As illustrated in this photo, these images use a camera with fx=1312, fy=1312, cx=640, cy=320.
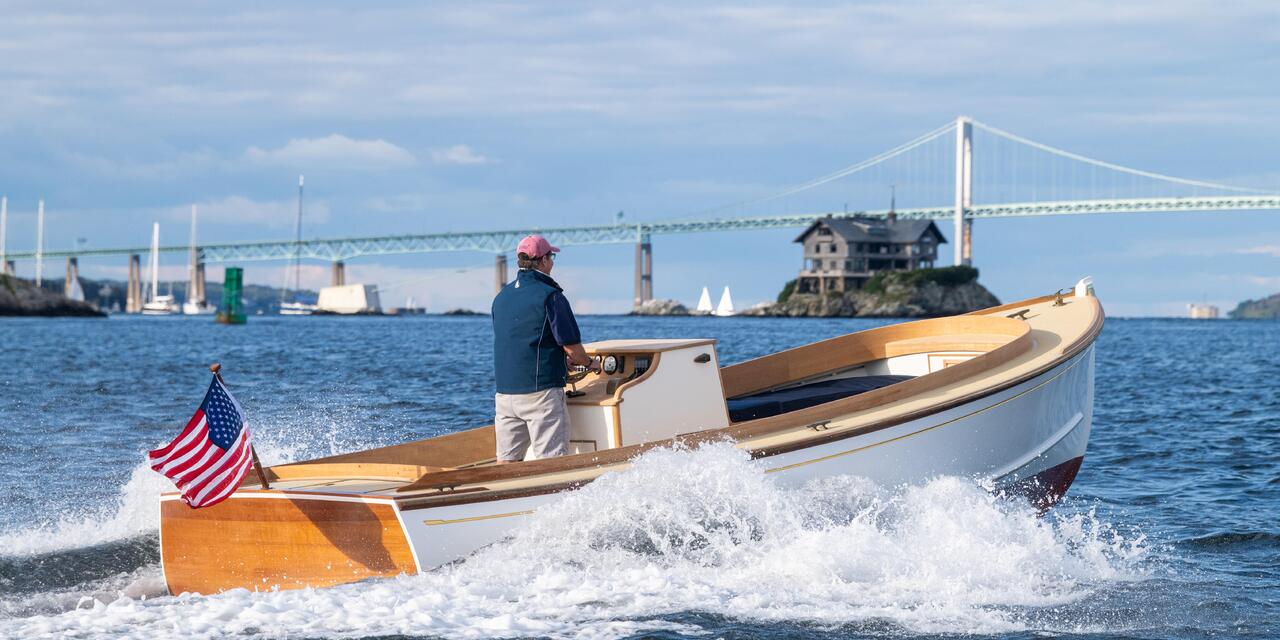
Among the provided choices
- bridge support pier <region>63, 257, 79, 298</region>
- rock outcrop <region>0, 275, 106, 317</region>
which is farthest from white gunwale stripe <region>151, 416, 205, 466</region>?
bridge support pier <region>63, 257, 79, 298</region>

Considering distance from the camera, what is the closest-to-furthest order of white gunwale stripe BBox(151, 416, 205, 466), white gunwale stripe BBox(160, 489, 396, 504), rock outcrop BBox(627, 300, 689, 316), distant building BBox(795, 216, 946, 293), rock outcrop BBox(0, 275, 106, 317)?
Answer: white gunwale stripe BBox(151, 416, 205, 466)
white gunwale stripe BBox(160, 489, 396, 504)
rock outcrop BBox(0, 275, 106, 317)
distant building BBox(795, 216, 946, 293)
rock outcrop BBox(627, 300, 689, 316)

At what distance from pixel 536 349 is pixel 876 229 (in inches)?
4314

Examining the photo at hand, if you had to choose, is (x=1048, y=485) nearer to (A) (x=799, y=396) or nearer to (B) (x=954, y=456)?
(B) (x=954, y=456)

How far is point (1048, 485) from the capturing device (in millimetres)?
10289

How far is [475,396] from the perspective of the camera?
854 inches

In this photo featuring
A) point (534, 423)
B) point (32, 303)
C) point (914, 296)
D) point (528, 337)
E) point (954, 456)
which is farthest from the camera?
point (914, 296)

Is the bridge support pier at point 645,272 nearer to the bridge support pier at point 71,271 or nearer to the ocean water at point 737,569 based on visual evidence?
the bridge support pier at point 71,271

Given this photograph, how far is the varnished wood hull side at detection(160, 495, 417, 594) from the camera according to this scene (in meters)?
7.04

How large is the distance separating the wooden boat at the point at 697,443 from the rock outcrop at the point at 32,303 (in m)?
91.6

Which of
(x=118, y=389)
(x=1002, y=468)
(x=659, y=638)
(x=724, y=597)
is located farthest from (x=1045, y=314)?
(x=118, y=389)

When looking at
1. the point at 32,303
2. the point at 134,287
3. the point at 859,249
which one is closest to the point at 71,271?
the point at 134,287

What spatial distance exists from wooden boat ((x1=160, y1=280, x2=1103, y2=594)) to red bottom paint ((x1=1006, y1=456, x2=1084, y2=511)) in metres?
0.02

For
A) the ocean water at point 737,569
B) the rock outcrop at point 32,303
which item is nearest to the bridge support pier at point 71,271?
the rock outcrop at point 32,303

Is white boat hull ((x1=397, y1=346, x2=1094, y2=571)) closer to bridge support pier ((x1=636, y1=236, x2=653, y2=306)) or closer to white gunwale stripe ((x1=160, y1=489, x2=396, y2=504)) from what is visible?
white gunwale stripe ((x1=160, y1=489, x2=396, y2=504))
